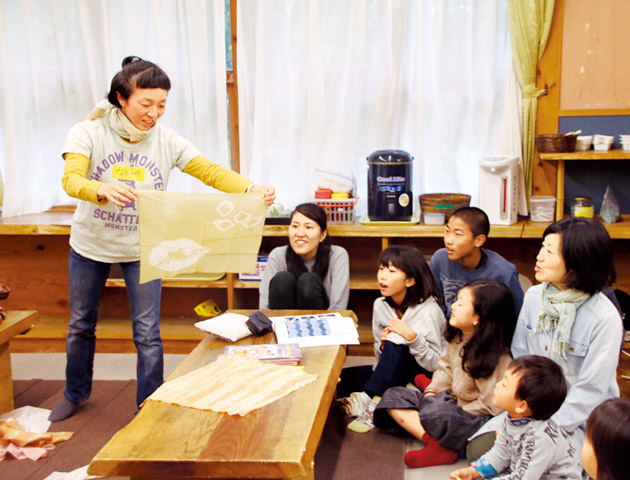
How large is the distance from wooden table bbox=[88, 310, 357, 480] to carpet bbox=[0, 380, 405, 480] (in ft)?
1.78

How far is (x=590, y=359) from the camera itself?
2.04m

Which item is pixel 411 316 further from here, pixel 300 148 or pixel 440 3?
pixel 440 3

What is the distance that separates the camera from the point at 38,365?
3309 mm

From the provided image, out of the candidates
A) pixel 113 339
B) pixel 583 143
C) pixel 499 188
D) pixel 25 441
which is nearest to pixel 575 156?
pixel 583 143

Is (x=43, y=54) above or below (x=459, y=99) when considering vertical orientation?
above

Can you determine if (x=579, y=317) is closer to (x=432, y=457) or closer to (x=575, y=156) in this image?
(x=432, y=457)

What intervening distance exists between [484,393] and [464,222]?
Result: 724mm

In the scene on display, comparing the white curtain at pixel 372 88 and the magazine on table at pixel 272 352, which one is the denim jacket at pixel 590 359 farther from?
the white curtain at pixel 372 88

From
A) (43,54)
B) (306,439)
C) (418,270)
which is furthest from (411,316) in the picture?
(43,54)

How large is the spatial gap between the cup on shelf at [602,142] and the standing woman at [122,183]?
73.1 inches

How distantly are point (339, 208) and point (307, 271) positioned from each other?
1.59ft

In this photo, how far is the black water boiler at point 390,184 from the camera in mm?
3293

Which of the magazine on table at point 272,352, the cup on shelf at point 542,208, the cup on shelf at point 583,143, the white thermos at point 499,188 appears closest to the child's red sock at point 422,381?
the magazine on table at point 272,352

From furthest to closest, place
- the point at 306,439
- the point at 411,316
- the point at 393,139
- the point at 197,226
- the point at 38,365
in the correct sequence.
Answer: the point at 393,139 < the point at 38,365 < the point at 411,316 < the point at 197,226 < the point at 306,439
